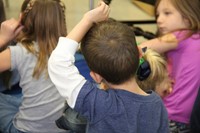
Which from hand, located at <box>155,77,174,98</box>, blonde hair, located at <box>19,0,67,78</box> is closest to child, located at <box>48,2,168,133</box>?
hand, located at <box>155,77,174,98</box>

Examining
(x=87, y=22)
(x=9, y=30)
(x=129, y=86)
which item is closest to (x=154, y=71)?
(x=129, y=86)

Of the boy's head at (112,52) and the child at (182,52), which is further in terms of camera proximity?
the child at (182,52)

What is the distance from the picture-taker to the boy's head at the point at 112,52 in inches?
35.1

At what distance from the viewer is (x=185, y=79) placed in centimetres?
143

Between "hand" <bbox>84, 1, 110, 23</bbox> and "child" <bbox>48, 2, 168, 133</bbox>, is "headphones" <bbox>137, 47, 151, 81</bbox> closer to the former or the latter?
"child" <bbox>48, 2, 168, 133</bbox>

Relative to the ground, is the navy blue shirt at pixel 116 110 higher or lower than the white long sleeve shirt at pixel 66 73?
lower

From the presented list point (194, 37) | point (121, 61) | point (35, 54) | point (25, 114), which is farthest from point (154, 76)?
point (25, 114)

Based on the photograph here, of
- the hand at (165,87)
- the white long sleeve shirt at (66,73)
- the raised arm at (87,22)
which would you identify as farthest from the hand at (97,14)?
the hand at (165,87)

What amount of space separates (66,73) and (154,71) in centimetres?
34

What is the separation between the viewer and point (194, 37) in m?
1.43

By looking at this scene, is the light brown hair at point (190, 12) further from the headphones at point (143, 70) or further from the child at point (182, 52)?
the headphones at point (143, 70)

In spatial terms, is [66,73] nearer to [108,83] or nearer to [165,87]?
[108,83]

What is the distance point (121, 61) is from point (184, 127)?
71 centimetres

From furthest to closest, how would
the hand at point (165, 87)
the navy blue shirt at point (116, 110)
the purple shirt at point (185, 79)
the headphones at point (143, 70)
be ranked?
1. the purple shirt at point (185, 79)
2. the hand at point (165, 87)
3. the headphones at point (143, 70)
4. the navy blue shirt at point (116, 110)
